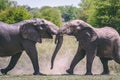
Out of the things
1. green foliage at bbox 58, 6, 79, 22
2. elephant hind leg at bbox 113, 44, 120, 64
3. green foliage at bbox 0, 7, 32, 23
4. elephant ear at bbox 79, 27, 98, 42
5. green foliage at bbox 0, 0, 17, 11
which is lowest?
green foliage at bbox 58, 6, 79, 22

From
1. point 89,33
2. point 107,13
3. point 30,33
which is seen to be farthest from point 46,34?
point 107,13

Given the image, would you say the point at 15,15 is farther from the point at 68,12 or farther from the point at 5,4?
the point at 68,12

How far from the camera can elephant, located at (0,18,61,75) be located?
508 inches

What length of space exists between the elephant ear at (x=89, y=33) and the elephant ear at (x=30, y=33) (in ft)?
3.83

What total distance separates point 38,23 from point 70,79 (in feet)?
6.89

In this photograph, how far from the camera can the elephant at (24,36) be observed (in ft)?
42.3

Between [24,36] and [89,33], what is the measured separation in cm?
166

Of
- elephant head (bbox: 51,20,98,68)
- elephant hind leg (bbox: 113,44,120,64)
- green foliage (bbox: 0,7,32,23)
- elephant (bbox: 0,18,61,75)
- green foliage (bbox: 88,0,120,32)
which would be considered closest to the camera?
elephant (bbox: 0,18,61,75)

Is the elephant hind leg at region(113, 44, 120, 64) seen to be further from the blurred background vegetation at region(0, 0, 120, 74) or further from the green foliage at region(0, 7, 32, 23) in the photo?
the green foliage at region(0, 7, 32, 23)

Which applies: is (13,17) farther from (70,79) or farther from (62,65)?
(70,79)

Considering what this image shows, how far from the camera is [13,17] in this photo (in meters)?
Answer: 33.5

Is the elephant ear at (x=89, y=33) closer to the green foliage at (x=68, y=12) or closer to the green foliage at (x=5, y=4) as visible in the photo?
the green foliage at (x=5, y=4)

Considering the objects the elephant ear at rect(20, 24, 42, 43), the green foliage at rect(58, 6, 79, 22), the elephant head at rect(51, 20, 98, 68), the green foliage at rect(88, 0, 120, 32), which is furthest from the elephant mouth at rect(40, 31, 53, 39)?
the green foliage at rect(58, 6, 79, 22)

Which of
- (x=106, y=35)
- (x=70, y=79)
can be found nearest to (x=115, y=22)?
(x=106, y=35)
